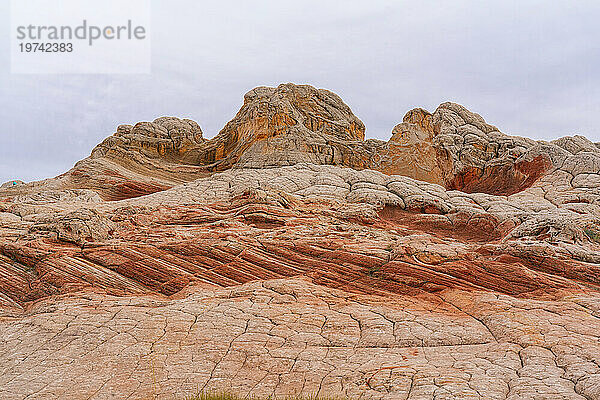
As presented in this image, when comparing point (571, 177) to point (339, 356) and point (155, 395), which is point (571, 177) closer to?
point (339, 356)

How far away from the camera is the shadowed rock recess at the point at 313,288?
7223mm

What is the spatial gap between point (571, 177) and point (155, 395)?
19.3 m

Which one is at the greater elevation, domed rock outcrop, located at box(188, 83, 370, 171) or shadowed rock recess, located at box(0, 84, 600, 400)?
domed rock outcrop, located at box(188, 83, 370, 171)

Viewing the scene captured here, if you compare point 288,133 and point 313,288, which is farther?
point 288,133

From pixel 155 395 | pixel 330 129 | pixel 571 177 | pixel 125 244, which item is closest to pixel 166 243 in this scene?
pixel 125 244

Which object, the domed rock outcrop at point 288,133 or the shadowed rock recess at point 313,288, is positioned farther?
the domed rock outcrop at point 288,133

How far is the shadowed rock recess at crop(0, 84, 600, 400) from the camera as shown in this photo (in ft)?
23.7

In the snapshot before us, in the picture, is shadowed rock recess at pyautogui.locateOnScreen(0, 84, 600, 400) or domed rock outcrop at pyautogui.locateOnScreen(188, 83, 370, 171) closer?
shadowed rock recess at pyautogui.locateOnScreen(0, 84, 600, 400)

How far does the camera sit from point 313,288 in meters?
11.2

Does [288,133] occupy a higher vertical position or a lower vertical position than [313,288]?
higher

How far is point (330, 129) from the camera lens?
1242 inches

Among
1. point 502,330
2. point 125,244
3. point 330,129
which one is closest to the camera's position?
point 502,330

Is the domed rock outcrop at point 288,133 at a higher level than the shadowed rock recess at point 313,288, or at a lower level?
higher

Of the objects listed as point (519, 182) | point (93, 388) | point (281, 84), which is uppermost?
point (281, 84)
